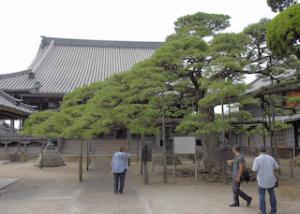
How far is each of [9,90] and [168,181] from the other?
16262 millimetres

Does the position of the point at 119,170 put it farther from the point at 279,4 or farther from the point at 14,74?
the point at 14,74

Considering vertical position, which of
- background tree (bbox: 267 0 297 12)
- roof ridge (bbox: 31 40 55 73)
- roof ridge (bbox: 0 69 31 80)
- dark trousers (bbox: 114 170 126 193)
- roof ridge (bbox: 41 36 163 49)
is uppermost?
roof ridge (bbox: 41 36 163 49)

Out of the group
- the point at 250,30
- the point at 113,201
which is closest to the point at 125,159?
the point at 113,201

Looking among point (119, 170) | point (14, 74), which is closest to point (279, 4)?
point (119, 170)

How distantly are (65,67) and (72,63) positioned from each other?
55.0 inches

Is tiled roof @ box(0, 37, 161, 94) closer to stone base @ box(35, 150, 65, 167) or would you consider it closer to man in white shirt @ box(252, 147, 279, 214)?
stone base @ box(35, 150, 65, 167)

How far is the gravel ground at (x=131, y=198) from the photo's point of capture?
28.5ft

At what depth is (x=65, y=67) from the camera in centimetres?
3275

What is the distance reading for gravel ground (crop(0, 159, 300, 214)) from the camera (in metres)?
8.69

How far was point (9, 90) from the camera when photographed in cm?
2547

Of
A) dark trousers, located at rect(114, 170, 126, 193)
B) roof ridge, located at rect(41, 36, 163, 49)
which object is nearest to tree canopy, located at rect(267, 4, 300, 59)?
dark trousers, located at rect(114, 170, 126, 193)

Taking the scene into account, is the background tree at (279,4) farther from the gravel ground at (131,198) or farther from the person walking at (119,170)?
the person walking at (119,170)

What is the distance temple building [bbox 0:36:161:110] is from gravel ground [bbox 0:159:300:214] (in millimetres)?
12367

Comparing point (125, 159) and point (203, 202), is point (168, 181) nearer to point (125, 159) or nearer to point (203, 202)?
point (125, 159)
